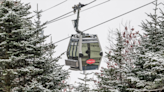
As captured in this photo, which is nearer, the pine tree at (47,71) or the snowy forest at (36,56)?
the snowy forest at (36,56)

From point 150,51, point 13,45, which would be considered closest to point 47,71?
point 13,45

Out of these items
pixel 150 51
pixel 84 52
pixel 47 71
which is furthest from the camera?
pixel 84 52

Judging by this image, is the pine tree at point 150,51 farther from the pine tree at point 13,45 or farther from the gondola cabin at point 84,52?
the pine tree at point 13,45

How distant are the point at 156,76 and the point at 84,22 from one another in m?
7.72

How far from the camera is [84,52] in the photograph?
5.32 m

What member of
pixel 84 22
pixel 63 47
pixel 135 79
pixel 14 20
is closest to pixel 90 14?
pixel 84 22

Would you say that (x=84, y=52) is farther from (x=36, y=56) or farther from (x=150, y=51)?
(x=150, y=51)

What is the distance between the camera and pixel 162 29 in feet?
13.6

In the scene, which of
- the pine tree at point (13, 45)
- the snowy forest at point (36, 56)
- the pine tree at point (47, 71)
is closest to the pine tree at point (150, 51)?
the snowy forest at point (36, 56)

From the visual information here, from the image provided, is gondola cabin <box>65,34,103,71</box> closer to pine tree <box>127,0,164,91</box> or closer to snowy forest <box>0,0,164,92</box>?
snowy forest <box>0,0,164,92</box>

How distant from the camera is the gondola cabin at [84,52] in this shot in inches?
208

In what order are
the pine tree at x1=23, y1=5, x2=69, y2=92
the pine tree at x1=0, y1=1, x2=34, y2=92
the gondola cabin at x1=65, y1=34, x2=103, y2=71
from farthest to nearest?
1. the gondola cabin at x1=65, y1=34, x2=103, y2=71
2. the pine tree at x1=23, y1=5, x2=69, y2=92
3. the pine tree at x1=0, y1=1, x2=34, y2=92

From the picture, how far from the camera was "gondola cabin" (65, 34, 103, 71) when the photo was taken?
208 inches

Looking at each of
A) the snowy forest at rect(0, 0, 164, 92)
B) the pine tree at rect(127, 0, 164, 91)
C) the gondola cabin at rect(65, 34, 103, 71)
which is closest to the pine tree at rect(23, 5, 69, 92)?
the snowy forest at rect(0, 0, 164, 92)
